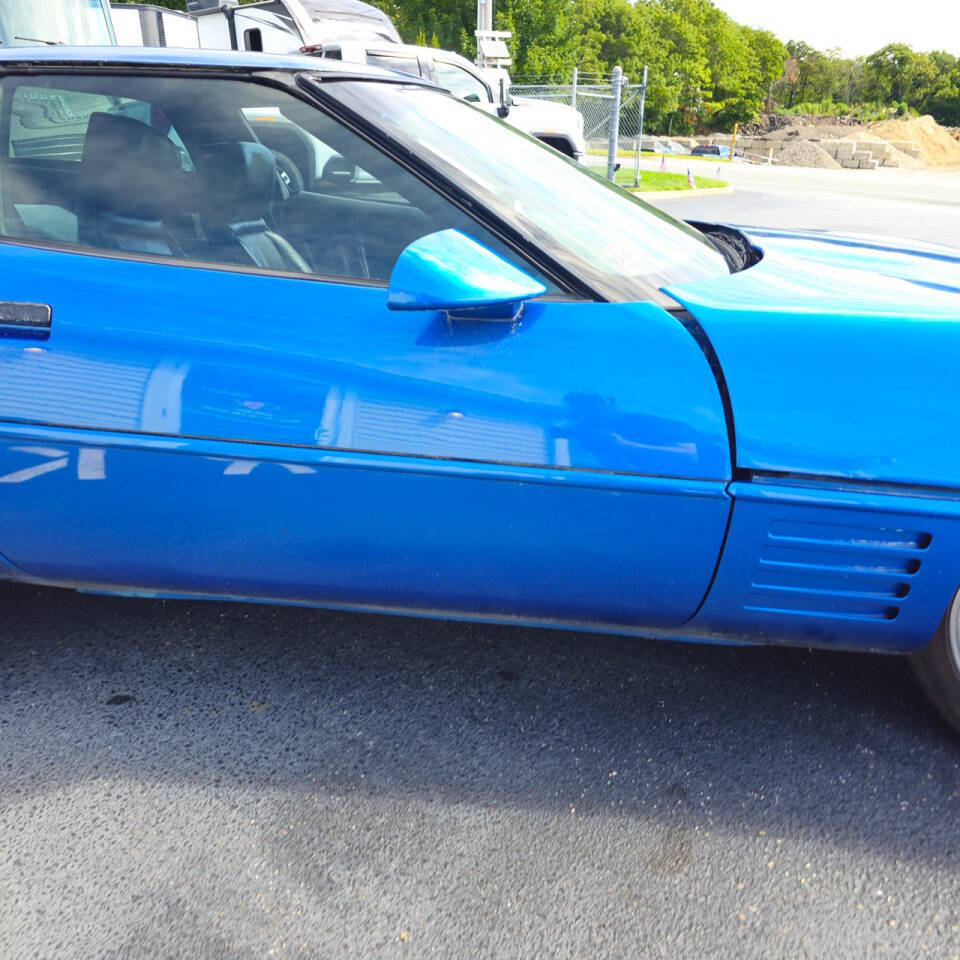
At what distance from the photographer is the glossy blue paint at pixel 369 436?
165 centimetres

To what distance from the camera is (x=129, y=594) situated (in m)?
2.06

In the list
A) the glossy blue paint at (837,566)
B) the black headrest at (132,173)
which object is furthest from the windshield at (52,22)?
the glossy blue paint at (837,566)

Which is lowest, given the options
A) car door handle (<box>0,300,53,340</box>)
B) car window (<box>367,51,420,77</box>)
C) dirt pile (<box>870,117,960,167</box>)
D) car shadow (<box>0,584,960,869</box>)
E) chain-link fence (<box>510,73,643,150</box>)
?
dirt pile (<box>870,117,960,167</box>)

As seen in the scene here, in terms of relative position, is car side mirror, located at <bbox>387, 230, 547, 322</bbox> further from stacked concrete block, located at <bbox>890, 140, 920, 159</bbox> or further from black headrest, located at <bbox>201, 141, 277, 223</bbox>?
stacked concrete block, located at <bbox>890, 140, 920, 159</bbox>

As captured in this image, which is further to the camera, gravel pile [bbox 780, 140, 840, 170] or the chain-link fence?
gravel pile [bbox 780, 140, 840, 170]

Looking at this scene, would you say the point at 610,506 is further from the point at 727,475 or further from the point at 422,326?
the point at 422,326

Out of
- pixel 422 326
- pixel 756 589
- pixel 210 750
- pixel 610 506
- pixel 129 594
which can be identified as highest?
pixel 422 326

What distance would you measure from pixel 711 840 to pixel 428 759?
24.0 inches

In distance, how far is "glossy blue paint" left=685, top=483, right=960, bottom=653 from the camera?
1.62 meters

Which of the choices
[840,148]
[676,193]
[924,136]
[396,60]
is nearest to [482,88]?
[396,60]

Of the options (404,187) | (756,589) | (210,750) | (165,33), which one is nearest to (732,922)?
(756,589)

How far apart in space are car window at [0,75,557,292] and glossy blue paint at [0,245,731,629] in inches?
3.9

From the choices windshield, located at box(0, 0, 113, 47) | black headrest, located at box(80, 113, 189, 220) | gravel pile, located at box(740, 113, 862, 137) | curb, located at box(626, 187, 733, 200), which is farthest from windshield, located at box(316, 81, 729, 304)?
gravel pile, located at box(740, 113, 862, 137)

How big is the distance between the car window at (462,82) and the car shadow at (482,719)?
360 inches
